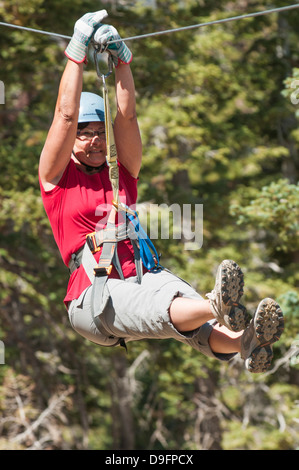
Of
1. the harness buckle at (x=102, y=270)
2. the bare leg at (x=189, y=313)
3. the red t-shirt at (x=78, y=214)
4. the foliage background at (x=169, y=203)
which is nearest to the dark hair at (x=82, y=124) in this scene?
the red t-shirt at (x=78, y=214)

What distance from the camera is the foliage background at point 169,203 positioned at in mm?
10625

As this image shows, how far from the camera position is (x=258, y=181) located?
12852 mm

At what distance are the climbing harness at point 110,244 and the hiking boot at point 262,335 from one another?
2.33 ft

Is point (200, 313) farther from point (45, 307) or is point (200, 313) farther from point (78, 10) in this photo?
point (45, 307)

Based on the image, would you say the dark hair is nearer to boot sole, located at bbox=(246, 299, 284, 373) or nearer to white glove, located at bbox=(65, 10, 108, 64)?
white glove, located at bbox=(65, 10, 108, 64)

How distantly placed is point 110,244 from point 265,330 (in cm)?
98

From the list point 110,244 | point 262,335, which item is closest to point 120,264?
point 110,244

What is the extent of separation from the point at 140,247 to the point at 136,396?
10799 mm

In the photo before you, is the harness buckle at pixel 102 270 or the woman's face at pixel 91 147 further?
the woman's face at pixel 91 147

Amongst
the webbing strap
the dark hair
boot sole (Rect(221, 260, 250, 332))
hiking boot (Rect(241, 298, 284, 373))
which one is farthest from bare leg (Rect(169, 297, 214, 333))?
the dark hair

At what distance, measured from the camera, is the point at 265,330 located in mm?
3594

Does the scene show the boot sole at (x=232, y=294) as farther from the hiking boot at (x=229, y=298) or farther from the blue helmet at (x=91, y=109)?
the blue helmet at (x=91, y=109)

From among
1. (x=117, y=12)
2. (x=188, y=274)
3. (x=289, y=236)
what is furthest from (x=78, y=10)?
(x=289, y=236)

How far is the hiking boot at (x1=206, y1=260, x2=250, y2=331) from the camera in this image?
137 inches
